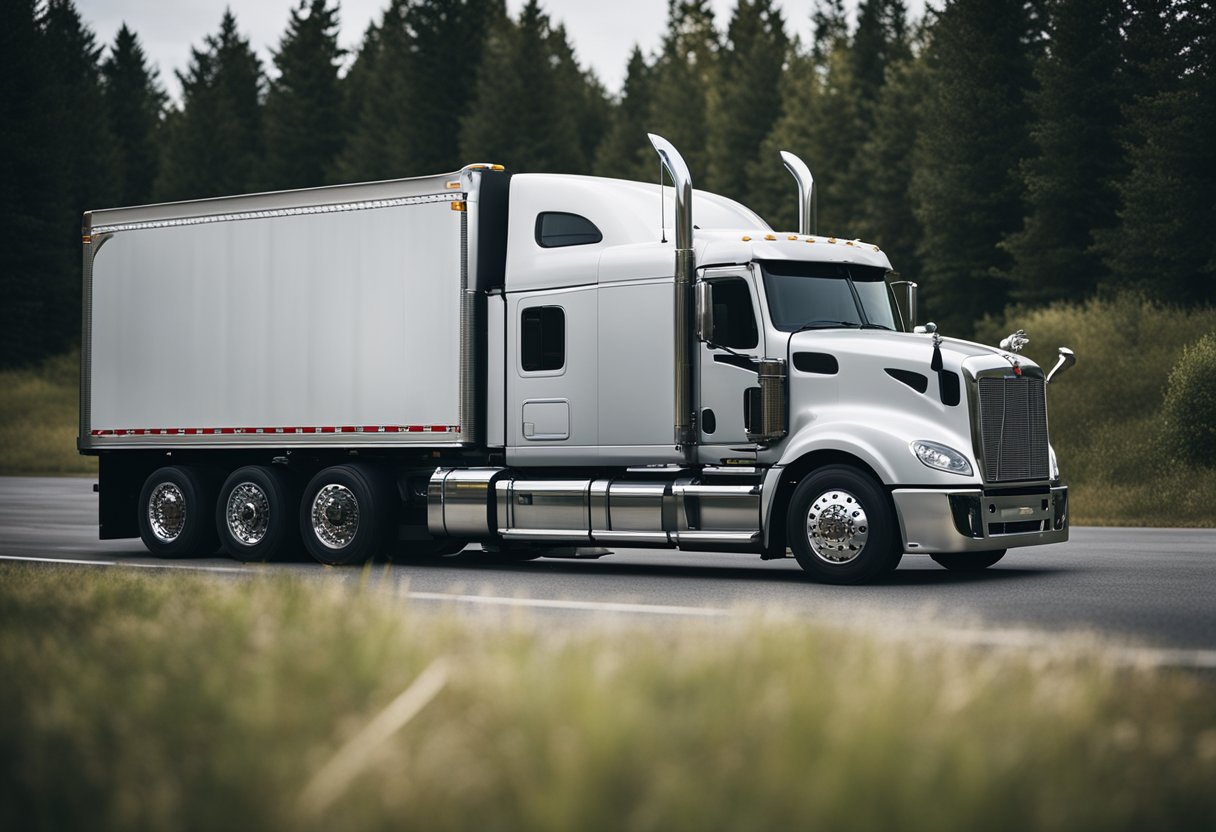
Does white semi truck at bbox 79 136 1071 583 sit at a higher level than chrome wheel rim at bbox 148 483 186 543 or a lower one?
higher

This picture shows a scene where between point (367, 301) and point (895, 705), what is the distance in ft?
39.9

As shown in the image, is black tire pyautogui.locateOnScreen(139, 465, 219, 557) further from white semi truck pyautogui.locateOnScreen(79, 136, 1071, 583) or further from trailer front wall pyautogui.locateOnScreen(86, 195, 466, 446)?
trailer front wall pyautogui.locateOnScreen(86, 195, 466, 446)

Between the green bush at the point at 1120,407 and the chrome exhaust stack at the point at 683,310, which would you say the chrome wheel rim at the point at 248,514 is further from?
the green bush at the point at 1120,407

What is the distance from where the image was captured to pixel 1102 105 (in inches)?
1777


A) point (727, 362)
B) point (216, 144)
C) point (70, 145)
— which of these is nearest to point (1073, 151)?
point (727, 362)

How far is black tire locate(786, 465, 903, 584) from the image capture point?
45.0 ft

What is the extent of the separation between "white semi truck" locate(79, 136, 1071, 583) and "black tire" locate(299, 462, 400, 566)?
29mm

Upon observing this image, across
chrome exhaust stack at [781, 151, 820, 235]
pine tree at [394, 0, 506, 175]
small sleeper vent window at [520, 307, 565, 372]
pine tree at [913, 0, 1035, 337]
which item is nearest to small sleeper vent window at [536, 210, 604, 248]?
small sleeper vent window at [520, 307, 565, 372]

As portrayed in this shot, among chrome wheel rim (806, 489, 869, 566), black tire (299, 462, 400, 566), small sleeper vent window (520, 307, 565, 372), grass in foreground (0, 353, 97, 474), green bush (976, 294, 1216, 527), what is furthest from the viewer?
grass in foreground (0, 353, 97, 474)

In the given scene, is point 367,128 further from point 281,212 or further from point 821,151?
point 281,212

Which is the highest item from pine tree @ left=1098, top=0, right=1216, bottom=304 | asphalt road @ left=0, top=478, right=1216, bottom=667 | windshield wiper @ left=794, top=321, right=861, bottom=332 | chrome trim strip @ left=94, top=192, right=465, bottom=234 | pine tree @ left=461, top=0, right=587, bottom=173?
pine tree @ left=461, top=0, right=587, bottom=173

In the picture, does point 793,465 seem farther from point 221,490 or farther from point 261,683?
point 261,683

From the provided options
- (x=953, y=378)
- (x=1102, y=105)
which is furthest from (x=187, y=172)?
(x=953, y=378)

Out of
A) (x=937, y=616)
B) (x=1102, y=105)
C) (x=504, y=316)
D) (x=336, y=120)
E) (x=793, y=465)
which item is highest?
(x=336, y=120)
